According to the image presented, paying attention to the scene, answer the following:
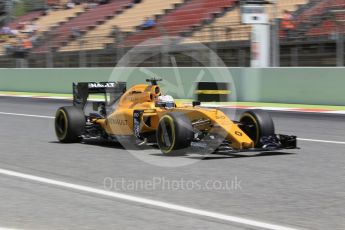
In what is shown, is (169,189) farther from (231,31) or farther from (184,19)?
(184,19)

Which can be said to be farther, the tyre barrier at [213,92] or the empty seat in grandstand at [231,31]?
the empty seat in grandstand at [231,31]

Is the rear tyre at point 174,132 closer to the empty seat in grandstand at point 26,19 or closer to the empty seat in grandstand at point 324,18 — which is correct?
the empty seat in grandstand at point 324,18

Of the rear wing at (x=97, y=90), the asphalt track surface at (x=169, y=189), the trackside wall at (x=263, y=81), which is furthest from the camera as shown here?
the trackside wall at (x=263, y=81)

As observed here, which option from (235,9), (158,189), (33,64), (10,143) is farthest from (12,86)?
(158,189)

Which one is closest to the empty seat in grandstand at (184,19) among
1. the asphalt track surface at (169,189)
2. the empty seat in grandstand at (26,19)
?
the asphalt track surface at (169,189)

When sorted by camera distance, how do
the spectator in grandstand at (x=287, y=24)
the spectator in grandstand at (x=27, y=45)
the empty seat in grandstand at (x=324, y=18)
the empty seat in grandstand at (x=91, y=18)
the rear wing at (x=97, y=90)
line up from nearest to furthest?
the rear wing at (x=97, y=90) < the empty seat in grandstand at (x=324, y=18) < the spectator in grandstand at (x=287, y=24) < the spectator in grandstand at (x=27, y=45) < the empty seat in grandstand at (x=91, y=18)

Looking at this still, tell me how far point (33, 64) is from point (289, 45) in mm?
13378

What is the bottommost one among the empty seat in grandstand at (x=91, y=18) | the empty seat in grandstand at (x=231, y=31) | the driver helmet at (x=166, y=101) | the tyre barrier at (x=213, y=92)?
the driver helmet at (x=166, y=101)

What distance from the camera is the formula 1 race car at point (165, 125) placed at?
832 cm

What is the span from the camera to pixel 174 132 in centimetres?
815

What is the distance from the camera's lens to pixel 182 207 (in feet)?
18.3

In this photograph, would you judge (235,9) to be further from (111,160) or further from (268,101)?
(111,160)

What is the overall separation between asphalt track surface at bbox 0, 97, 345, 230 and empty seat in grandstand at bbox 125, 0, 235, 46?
53.7ft

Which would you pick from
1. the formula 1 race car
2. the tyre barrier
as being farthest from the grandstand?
the tyre barrier
